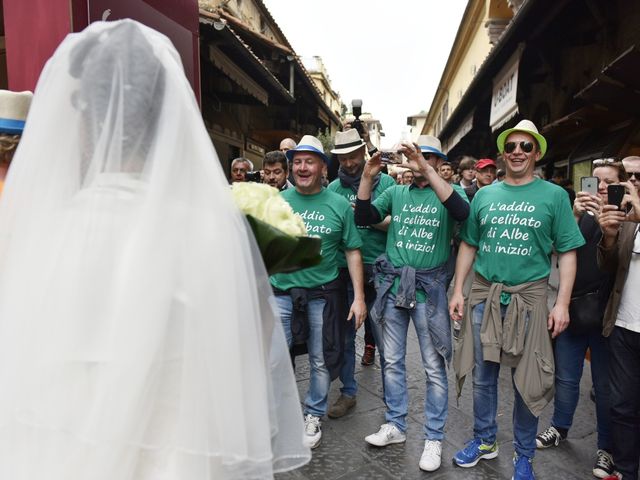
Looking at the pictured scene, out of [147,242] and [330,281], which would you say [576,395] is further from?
[147,242]

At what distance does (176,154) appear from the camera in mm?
1163

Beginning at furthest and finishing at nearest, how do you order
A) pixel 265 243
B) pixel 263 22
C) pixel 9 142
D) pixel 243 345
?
pixel 263 22
pixel 9 142
pixel 265 243
pixel 243 345

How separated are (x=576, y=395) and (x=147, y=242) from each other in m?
2.89

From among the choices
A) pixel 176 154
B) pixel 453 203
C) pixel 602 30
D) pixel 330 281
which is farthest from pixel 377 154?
pixel 602 30

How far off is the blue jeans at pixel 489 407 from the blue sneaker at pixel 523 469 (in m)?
0.03

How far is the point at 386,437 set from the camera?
10.1 feet

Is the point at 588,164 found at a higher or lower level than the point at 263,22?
lower

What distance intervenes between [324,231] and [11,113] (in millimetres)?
1732

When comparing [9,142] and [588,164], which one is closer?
[9,142]

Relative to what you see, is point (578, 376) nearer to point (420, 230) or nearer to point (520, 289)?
point (520, 289)

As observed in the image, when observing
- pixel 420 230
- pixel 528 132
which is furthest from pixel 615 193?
pixel 420 230

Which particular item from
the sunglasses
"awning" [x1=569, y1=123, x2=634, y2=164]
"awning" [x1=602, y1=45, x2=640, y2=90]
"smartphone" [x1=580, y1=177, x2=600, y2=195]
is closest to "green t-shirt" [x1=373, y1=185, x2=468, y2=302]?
the sunglasses

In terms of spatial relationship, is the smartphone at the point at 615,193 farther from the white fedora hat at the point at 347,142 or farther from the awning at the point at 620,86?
the awning at the point at 620,86

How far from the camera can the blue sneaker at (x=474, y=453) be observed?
2865mm
